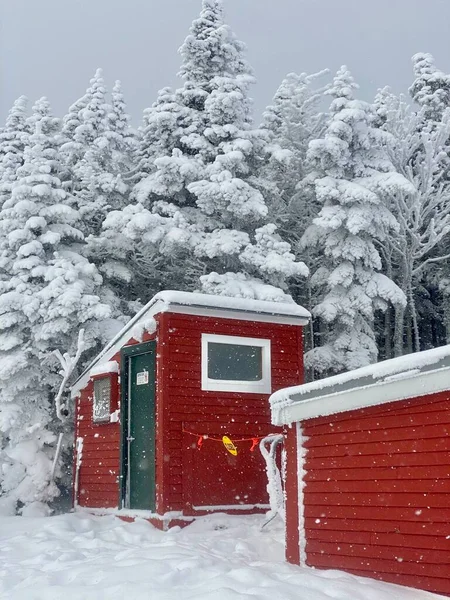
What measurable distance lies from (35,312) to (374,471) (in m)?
9.79

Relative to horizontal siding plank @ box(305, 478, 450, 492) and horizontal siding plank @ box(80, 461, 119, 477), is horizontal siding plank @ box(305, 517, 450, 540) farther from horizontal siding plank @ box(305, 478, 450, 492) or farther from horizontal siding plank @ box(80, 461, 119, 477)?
horizontal siding plank @ box(80, 461, 119, 477)

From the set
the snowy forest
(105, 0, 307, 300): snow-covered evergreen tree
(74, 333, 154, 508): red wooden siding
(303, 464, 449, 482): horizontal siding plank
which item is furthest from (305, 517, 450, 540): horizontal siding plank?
(105, 0, 307, 300): snow-covered evergreen tree

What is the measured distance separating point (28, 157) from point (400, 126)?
1048cm

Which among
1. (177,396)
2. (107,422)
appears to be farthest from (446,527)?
(107,422)

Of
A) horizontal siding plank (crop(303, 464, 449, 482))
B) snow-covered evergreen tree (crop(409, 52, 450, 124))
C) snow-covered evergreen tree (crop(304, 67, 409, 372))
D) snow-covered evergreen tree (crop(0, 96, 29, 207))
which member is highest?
snow-covered evergreen tree (crop(409, 52, 450, 124))

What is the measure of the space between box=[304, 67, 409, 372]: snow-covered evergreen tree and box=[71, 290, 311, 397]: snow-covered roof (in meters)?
5.98

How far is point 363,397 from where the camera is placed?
5785 millimetres

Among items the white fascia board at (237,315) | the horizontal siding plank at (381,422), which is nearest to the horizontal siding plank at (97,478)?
the white fascia board at (237,315)

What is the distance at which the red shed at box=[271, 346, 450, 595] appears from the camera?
205 inches

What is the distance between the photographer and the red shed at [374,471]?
205 inches

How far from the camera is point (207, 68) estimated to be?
65.8ft

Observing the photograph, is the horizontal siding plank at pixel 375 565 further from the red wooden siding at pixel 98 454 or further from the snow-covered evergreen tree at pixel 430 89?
the snow-covered evergreen tree at pixel 430 89

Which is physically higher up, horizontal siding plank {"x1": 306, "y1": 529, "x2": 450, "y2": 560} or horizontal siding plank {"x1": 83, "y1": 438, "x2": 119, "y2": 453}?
horizontal siding plank {"x1": 83, "y1": 438, "x2": 119, "y2": 453}

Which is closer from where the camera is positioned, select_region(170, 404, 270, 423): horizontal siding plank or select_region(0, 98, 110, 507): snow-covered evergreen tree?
select_region(170, 404, 270, 423): horizontal siding plank
